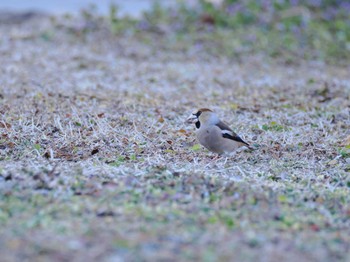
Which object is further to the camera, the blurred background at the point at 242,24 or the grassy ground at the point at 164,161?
the blurred background at the point at 242,24

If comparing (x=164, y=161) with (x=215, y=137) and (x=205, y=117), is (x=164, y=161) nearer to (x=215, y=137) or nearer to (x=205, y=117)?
(x=215, y=137)

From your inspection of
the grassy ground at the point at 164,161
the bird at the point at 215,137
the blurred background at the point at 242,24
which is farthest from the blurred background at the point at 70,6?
the bird at the point at 215,137

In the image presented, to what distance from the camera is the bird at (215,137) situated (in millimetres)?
6473

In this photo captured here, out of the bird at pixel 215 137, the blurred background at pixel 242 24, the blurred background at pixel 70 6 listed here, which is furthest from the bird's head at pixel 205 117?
the blurred background at pixel 70 6

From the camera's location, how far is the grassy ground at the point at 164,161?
166 inches

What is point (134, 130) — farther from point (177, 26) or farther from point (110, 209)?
point (177, 26)

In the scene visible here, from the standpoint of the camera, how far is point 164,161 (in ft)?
20.6

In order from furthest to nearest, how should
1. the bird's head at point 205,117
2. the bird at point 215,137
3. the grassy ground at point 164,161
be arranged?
1. the bird's head at point 205,117
2. the bird at point 215,137
3. the grassy ground at point 164,161

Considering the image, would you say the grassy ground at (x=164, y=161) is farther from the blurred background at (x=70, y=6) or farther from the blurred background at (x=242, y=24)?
the blurred background at (x=70, y=6)

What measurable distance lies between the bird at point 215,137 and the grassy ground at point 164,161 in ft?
0.48

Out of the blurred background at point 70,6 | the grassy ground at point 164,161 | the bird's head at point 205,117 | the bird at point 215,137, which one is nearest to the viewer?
the grassy ground at point 164,161

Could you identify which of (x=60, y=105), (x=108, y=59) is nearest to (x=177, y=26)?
(x=108, y=59)

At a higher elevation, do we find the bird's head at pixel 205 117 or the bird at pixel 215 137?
the bird's head at pixel 205 117

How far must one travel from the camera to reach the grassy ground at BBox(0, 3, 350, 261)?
421 centimetres
